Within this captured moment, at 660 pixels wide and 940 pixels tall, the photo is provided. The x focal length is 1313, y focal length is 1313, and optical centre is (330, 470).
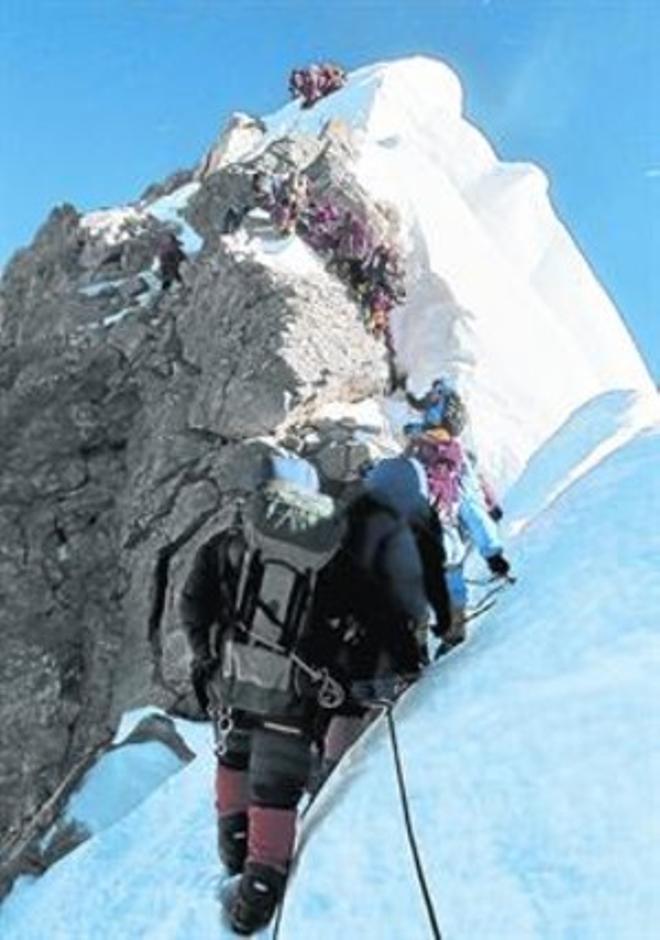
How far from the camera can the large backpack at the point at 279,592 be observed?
5.45 meters

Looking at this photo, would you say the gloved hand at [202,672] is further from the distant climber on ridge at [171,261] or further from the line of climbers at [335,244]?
the distant climber on ridge at [171,261]

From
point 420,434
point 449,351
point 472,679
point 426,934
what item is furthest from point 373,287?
point 426,934

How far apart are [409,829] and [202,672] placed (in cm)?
136

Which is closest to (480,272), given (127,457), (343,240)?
(343,240)

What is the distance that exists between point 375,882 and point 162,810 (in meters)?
4.73

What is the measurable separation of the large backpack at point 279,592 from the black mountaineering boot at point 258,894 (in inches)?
25.9

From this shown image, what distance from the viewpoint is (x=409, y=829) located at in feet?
17.2

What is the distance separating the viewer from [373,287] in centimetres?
2934

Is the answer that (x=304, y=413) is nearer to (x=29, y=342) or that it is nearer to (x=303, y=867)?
(x=29, y=342)

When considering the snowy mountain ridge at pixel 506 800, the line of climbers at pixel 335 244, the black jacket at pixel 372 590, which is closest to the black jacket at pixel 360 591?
the black jacket at pixel 372 590

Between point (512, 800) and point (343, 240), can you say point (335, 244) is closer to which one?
point (343, 240)

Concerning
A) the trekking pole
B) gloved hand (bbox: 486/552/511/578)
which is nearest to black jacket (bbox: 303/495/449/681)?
gloved hand (bbox: 486/552/511/578)

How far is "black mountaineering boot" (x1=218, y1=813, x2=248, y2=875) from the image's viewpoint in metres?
6.02

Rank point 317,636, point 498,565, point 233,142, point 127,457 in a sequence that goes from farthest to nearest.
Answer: point 233,142, point 127,457, point 498,565, point 317,636
